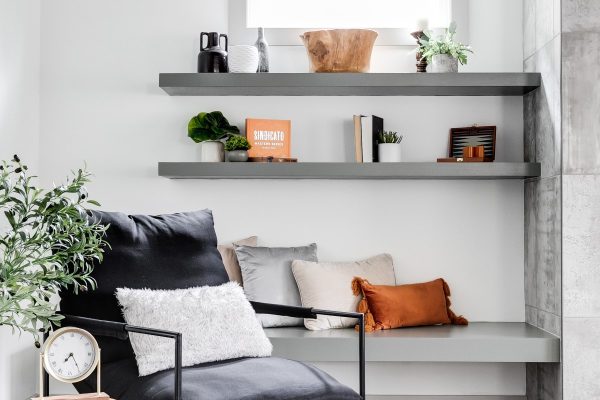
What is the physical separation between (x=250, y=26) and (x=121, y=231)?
63.0 inches

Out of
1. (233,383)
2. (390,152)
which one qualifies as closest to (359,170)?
(390,152)

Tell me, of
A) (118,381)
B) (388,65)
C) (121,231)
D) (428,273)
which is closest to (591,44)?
(388,65)

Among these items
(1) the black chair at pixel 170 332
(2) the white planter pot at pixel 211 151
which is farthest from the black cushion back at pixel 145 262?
(2) the white planter pot at pixel 211 151

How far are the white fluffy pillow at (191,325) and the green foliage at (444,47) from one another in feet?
5.45

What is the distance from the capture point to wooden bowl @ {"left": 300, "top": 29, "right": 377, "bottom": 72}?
11.5 ft

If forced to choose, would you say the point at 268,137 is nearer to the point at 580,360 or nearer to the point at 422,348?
the point at 422,348

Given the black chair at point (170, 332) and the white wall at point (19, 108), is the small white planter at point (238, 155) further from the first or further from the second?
the white wall at point (19, 108)

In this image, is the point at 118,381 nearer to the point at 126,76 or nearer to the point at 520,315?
the point at 126,76

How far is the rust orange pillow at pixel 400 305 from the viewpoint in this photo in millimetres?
3439

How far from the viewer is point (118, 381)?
7.86 feet

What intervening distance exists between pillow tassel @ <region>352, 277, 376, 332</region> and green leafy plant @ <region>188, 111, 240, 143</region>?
38.0 inches

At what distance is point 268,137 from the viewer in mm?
3605

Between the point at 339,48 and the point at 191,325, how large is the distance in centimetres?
166

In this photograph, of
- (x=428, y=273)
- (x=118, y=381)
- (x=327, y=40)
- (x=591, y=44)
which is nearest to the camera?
(x=118, y=381)
